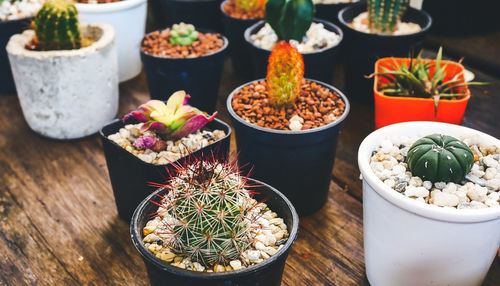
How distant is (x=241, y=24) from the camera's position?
2.62m

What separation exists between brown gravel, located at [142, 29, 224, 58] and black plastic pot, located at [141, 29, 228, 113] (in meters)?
0.06

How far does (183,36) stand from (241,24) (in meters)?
0.36

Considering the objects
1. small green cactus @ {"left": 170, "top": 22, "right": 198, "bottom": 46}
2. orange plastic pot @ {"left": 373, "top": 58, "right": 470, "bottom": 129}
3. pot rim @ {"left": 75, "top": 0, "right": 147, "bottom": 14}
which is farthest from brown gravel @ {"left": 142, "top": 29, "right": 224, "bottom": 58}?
orange plastic pot @ {"left": 373, "top": 58, "right": 470, "bottom": 129}

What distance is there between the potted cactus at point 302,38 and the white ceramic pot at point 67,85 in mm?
700

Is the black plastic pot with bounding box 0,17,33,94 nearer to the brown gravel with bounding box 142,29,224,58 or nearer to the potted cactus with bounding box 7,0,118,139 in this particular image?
the potted cactus with bounding box 7,0,118,139

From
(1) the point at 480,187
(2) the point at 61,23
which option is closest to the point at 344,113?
(1) the point at 480,187

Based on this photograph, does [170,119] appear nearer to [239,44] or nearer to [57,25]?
[57,25]

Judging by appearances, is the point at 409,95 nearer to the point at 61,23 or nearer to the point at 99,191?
the point at 99,191

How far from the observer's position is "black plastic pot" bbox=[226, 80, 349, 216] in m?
1.65

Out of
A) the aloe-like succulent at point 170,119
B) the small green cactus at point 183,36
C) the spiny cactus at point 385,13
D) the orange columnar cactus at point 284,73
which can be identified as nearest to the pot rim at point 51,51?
the small green cactus at point 183,36

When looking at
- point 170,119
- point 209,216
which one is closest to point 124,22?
point 170,119

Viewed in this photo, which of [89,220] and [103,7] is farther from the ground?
[103,7]

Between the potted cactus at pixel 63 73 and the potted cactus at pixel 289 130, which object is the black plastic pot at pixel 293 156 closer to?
the potted cactus at pixel 289 130

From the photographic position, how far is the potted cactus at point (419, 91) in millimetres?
1821
